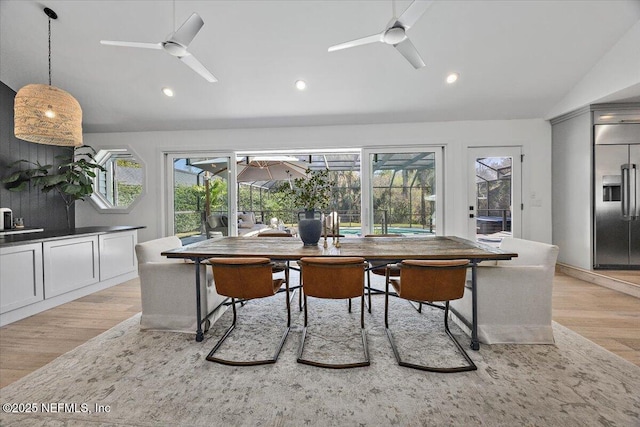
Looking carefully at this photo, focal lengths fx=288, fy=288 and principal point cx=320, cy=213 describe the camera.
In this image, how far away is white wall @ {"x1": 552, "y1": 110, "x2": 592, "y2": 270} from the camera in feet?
13.0

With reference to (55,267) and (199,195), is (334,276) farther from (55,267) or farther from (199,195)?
(199,195)

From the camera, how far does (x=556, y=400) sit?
1594 millimetres

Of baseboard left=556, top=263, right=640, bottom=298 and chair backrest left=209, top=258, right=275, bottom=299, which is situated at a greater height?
chair backrest left=209, top=258, right=275, bottom=299

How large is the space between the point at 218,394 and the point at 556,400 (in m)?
1.89

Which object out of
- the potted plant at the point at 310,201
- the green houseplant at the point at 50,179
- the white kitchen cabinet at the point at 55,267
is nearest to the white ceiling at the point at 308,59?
the green houseplant at the point at 50,179

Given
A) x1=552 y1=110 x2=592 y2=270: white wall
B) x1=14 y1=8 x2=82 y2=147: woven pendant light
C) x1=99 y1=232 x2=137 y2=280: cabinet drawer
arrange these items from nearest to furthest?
x1=14 y1=8 x2=82 y2=147: woven pendant light
x1=99 y1=232 x2=137 y2=280: cabinet drawer
x1=552 y1=110 x2=592 y2=270: white wall

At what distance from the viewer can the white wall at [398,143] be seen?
454 centimetres

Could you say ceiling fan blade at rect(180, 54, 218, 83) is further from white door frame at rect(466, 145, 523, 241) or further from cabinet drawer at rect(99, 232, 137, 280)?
white door frame at rect(466, 145, 523, 241)

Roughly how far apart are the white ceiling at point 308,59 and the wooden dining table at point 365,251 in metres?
2.35

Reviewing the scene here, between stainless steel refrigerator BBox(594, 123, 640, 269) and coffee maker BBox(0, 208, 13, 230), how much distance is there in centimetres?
772

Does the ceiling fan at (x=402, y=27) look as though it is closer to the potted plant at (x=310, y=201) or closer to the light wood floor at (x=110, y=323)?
the potted plant at (x=310, y=201)

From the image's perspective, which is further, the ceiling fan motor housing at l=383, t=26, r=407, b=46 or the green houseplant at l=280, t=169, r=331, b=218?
the green houseplant at l=280, t=169, r=331, b=218

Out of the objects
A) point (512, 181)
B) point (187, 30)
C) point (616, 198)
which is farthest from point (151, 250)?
point (616, 198)

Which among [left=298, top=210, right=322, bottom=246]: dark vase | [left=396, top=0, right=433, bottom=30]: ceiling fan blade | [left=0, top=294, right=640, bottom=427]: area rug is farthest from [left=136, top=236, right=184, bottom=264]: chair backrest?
[left=396, top=0, right=433, bottom=30]: ceiling fan blade
